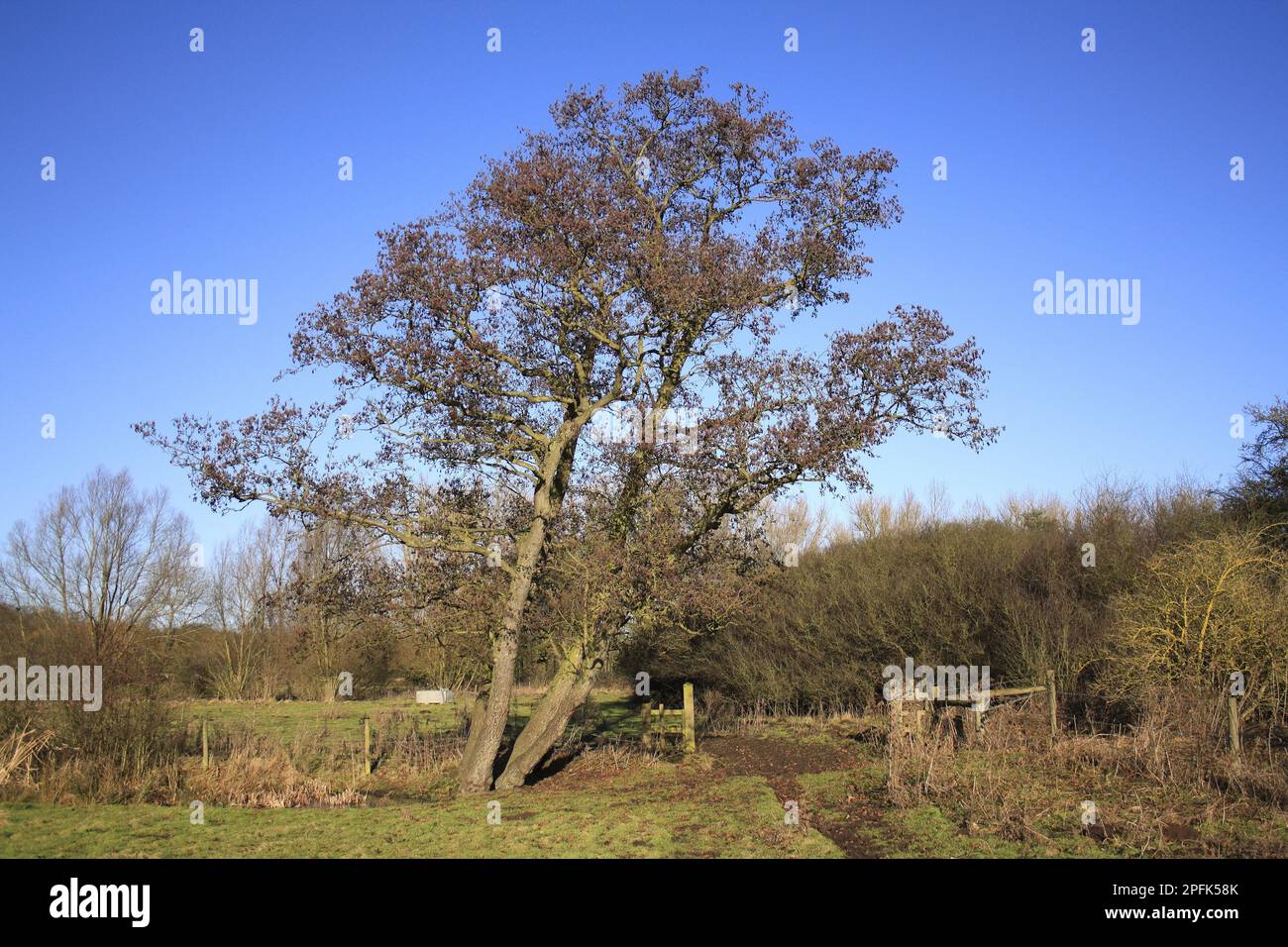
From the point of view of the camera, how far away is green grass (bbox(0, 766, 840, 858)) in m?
9.85

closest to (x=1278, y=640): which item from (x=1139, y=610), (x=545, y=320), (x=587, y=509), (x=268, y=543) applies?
(x=1139, y=610)

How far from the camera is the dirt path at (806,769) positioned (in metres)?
10.9

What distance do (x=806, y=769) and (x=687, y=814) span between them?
5.04 meters

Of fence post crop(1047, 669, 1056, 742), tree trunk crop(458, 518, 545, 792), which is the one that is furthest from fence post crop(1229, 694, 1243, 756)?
tree trunk crop(458, 518, 545, 792)

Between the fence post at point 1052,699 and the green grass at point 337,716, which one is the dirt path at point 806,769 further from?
the green grass at point 337,716

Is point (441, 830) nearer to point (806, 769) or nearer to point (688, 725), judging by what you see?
point (806, 769)

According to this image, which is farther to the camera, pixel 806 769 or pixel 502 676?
pixel 806 769

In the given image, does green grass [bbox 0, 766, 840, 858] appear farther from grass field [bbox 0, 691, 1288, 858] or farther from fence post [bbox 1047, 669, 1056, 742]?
fence post [bbox 1047, 669, 1056, 742]

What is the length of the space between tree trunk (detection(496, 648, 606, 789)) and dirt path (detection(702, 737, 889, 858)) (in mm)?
3162

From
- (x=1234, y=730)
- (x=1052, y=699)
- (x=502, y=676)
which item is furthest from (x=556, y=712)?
(x=1234, y=730)

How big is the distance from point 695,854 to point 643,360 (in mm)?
8658

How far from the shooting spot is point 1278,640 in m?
13.8

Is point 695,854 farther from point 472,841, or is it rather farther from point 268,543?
point 268,543

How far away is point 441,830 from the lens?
11.3 meters
